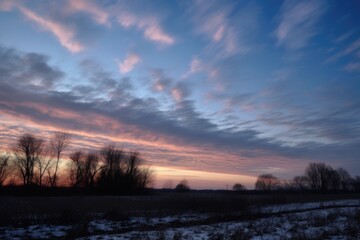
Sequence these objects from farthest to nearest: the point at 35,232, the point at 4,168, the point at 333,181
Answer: the point at 333,181 < the point at 4,168 < the point at 35,232

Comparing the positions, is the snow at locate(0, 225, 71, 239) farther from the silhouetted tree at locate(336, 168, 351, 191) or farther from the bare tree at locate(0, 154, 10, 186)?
the silhouetted tree at locate(336, 168, 351, 191)

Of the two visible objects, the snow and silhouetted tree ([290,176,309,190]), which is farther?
silhouetted tree ([290,176,309,190])

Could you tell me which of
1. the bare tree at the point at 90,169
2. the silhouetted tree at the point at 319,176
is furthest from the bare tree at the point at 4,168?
the silhouetted tree at the point at 319,176

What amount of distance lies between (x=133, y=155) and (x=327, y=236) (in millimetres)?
79876

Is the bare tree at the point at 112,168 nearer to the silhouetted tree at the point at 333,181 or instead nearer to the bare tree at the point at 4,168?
the bare tree at the point at 4,168

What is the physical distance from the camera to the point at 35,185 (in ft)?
215

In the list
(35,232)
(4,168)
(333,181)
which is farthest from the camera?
(333,181)

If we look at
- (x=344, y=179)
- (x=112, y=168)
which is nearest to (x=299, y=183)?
(x=344, y=179)

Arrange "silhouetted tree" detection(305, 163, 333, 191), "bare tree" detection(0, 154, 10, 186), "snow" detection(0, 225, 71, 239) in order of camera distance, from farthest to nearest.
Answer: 1. "silhouetted tree" detection(305, 163, 333, 191)
2. "bare tree" detection(0, 154, 10, 186)
3. "snow" detection(0, 225, 71, 239)

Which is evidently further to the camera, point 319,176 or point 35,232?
point 319,176

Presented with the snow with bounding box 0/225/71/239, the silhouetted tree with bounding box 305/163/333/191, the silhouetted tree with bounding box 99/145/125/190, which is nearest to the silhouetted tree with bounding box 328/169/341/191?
the silhouetted tree with bounding box 305/163/333/191

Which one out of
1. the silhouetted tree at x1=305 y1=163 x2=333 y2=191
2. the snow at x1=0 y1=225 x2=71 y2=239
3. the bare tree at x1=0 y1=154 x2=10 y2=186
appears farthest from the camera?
the silhouetted tree at x1=305 y1=163 x2=333 y2=191

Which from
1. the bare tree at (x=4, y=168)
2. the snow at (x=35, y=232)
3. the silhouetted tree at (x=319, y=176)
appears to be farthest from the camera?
the silhouetted tree at (x=319, y=176)

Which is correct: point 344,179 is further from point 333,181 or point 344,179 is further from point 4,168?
point 4,168
